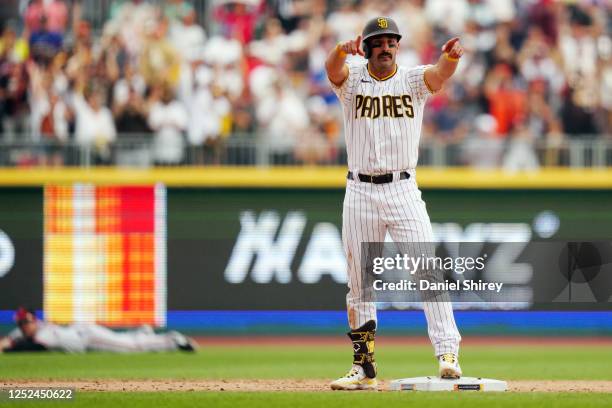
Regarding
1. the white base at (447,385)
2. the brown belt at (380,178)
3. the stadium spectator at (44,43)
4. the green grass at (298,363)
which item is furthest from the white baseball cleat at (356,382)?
the stadium spectator at (44,43)

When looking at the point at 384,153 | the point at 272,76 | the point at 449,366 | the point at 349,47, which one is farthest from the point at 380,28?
the point at 272,76

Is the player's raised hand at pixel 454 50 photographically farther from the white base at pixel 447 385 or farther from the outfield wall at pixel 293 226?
the outfield wall at pixel 293 226

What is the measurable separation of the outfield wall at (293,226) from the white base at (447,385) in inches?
242

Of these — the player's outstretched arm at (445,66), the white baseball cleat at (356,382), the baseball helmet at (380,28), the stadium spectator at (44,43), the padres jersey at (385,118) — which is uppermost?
the stadium spectator at (44,43)

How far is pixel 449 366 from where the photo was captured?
25.7ft

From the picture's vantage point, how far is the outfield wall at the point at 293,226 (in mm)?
14109

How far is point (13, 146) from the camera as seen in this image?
14102 mm

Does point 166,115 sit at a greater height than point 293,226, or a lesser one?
greater

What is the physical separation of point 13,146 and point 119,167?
1.20 m

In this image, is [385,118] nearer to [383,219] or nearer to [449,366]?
[383,219]

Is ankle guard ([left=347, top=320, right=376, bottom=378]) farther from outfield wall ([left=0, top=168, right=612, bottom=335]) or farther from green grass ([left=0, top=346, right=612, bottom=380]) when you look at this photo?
outfield wall ([left=0, top=168, right=612, bottom=335])

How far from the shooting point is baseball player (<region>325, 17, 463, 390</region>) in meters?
7.93

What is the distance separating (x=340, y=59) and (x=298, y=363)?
4387 millimetres

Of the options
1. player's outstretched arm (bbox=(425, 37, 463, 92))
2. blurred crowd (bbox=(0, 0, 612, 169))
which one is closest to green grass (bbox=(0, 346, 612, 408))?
player's outstretched arm (bbox=(425, 37, 463, 92))
